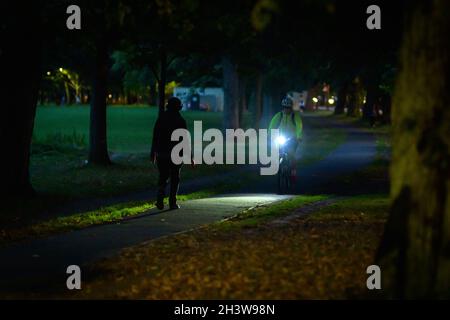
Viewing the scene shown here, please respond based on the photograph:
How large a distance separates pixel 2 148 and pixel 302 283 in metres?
10.6

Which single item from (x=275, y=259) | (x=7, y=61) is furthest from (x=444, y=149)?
(x=7, y=61)

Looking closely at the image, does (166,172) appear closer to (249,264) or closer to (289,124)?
(289,124)

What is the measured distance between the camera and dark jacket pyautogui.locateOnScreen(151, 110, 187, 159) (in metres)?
15.4

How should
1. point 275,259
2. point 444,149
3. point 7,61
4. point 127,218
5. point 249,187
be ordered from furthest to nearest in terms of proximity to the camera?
point 249,187
point 7,61
point 127,218
point 275,259
point 444,149

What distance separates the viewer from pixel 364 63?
1024 inches

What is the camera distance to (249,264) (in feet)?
31.3


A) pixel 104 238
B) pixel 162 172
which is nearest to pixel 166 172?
pixel 162 172

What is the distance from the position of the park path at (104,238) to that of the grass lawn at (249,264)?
430mm

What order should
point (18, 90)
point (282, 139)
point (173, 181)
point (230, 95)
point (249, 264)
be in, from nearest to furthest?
point (249, 264), point (173, 181), point (18, 90), point (282, 139), point (230, 95)

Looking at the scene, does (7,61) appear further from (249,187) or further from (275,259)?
(275,259)

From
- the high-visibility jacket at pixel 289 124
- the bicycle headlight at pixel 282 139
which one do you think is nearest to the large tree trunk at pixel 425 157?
the high-visibility jacket at pixel 289 124

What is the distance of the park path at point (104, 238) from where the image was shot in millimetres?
9580

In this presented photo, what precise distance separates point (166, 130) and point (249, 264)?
622cm

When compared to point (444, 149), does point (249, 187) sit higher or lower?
lower
